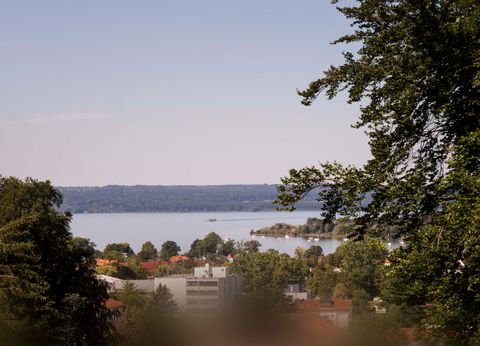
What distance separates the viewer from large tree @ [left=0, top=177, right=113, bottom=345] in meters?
27.2

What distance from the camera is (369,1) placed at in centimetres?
1197

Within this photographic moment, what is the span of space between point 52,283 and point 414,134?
74.7ft

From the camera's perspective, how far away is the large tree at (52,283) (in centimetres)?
2724

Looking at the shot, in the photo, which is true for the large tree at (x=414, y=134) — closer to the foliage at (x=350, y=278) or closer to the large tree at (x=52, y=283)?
the large tree at (x=52, y=283)

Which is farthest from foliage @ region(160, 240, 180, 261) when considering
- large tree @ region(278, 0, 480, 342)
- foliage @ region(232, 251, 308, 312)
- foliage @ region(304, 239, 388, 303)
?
large tree @ region(278, 0, 480, 342)

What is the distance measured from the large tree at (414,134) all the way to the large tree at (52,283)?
46.9 feet

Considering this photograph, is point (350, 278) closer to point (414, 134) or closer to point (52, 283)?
point (52, 283)

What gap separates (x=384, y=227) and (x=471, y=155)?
1661 mm

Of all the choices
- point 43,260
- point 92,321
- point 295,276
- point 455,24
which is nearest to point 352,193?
point 455,24

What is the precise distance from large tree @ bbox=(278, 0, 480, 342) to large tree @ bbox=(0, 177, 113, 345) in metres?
14.3

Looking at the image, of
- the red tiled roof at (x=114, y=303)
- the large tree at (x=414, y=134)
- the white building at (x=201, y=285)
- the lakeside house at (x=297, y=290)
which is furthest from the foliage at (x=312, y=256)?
the large tree at (x=414, y=134)

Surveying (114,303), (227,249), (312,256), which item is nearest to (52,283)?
(114,303)

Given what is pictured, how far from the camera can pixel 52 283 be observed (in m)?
31.9

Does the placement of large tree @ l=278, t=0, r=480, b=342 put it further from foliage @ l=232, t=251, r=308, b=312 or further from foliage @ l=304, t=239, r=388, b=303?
foliage @ l=232, t=251, r=308, b=312
